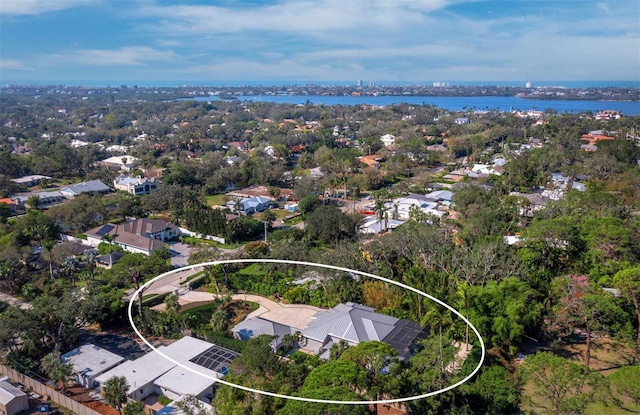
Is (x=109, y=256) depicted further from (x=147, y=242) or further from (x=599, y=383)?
(x=599, y=383)

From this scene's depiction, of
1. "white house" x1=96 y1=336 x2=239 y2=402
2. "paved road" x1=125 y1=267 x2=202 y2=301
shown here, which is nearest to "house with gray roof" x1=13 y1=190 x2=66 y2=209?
"paved road" x1=125 y1=267 x2=202 y2=301

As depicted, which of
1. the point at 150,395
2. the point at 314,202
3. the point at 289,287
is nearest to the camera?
the point at 150,395

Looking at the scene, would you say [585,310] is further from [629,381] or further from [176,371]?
[176,371]

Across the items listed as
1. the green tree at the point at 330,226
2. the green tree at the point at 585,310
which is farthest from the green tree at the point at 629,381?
the green tree at the point at 330,226

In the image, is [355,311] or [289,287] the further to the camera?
[289,287]

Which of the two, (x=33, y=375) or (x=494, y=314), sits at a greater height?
(x=494, y=314)

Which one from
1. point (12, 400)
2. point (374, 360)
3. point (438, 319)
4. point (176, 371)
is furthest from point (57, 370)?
point (438, 319)

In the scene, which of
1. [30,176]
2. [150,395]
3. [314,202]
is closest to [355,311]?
[150,395]

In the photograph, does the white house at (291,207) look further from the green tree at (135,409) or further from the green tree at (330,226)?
the green tree at (135,409)
